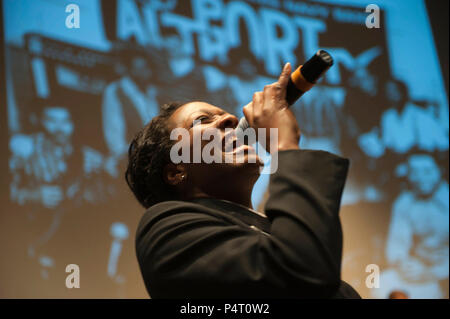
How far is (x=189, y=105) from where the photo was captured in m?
0.96

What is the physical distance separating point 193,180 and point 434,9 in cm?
243

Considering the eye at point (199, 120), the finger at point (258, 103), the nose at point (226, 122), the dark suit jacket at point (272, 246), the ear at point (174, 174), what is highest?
the eye at point (199, 120)

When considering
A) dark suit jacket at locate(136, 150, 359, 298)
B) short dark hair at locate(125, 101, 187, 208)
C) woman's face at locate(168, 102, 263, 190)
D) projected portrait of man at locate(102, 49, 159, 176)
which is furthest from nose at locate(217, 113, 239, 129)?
projected portrait of man at locate(102, 49, 159, 176)

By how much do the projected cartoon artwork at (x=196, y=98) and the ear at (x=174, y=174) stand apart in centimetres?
115

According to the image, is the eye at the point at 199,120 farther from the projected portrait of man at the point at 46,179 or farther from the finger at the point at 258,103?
the projected portrait of man at the point at 46,179

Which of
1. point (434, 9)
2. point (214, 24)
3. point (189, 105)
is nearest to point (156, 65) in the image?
point (214, 24)

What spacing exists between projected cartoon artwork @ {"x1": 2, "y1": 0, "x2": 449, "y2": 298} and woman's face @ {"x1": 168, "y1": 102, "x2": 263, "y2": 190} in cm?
118

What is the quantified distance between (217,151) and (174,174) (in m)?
0.12

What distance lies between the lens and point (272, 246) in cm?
62

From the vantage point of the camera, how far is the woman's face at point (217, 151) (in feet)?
2.78

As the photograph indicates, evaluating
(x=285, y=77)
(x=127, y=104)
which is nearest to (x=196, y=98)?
(x=127, y=104)

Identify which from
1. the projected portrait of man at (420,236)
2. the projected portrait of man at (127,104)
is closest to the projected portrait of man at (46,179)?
the projected portrait of man at (127,104)

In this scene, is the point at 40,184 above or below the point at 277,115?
above

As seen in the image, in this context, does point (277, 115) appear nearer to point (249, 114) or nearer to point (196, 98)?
point (249, 114)
